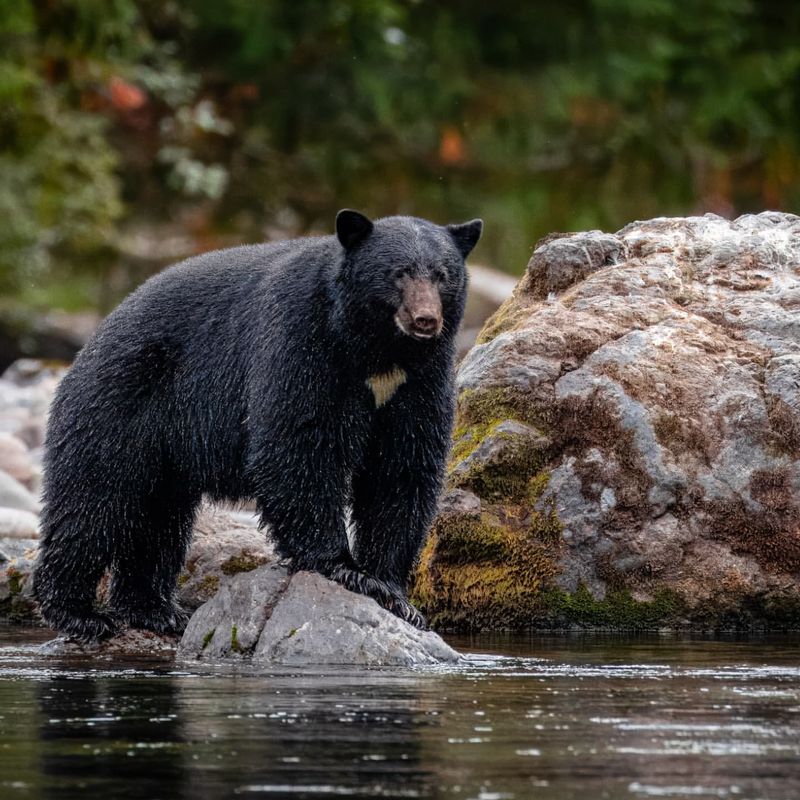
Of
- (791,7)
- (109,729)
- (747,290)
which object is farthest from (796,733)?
(791,7)

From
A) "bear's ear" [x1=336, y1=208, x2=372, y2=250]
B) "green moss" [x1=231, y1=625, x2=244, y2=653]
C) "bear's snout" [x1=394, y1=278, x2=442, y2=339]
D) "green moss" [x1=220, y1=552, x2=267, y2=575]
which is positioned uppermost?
"bear's ear" [x1=336, y1=208, x2=372, y2=250]

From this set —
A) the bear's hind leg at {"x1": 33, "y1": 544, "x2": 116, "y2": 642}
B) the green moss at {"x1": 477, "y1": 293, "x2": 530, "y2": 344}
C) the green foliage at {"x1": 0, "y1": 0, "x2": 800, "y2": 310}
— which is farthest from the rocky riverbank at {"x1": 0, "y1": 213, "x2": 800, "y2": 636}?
the green foliage at {"x1": 0, "y1": 0, "x2": 800, "y2": 310}

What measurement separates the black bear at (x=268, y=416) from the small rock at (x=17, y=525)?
7.29 feet

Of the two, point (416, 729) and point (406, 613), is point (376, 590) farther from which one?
point (416, 729)

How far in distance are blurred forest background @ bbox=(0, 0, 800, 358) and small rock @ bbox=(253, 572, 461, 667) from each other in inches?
526

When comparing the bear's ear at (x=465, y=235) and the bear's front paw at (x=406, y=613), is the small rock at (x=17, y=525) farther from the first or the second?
the bear's ear at (x=465, y=235)

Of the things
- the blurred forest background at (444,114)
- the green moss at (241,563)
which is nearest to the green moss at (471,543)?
the green moss at (241,563)

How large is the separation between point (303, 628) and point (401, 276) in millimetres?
1401

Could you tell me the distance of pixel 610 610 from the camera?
801cm

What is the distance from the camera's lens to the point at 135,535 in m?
7.82

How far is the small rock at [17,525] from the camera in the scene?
10047mm

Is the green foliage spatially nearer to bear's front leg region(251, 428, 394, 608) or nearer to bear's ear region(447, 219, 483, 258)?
bear's ear region(447, 219, 483, 258)

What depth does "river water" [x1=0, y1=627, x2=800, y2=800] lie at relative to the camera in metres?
3.88

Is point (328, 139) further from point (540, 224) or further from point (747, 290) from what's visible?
point (747, 290)
